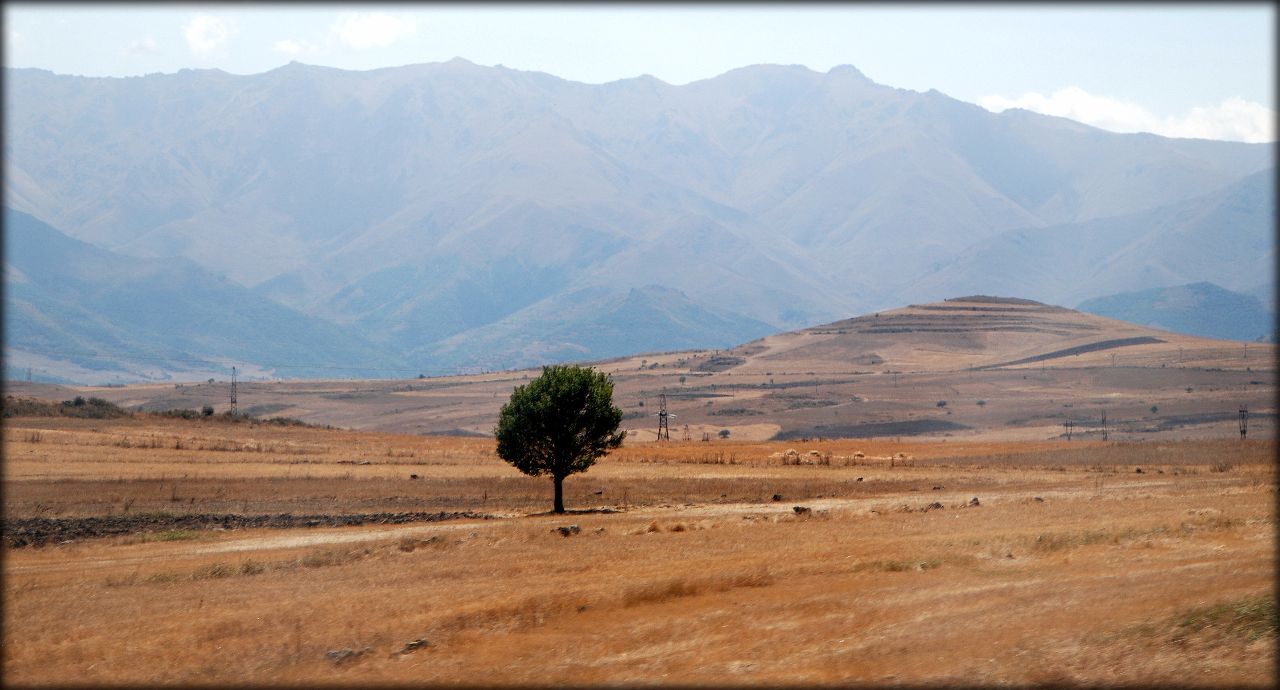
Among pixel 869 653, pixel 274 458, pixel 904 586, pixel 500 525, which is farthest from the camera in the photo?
pixel 274 458

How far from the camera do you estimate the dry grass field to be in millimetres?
21375

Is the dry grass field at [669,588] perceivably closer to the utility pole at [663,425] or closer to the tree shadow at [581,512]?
the tree shadow at [581,512]

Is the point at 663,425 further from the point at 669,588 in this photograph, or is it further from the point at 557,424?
the point at 669,588

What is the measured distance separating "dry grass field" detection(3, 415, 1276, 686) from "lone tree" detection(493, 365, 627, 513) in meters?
2.62

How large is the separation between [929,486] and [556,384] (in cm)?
2228

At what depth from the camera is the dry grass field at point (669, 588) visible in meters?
21.4

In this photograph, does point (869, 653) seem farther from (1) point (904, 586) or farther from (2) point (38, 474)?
(2) point (38, 474)

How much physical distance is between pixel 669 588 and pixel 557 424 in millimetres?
29764

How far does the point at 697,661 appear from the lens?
880 inches

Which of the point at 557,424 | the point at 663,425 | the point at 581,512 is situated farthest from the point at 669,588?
the point at 663,425

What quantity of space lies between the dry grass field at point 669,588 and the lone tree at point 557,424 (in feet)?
8.58

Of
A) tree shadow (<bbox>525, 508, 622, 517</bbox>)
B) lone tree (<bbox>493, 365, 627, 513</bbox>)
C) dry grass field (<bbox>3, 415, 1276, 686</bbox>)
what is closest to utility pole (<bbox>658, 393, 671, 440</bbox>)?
dry grass field (<bbox>3, 415, 1276, 686</bbox>)

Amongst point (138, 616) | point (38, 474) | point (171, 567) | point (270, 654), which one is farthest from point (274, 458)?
point (270, 654)

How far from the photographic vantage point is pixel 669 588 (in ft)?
96.0
